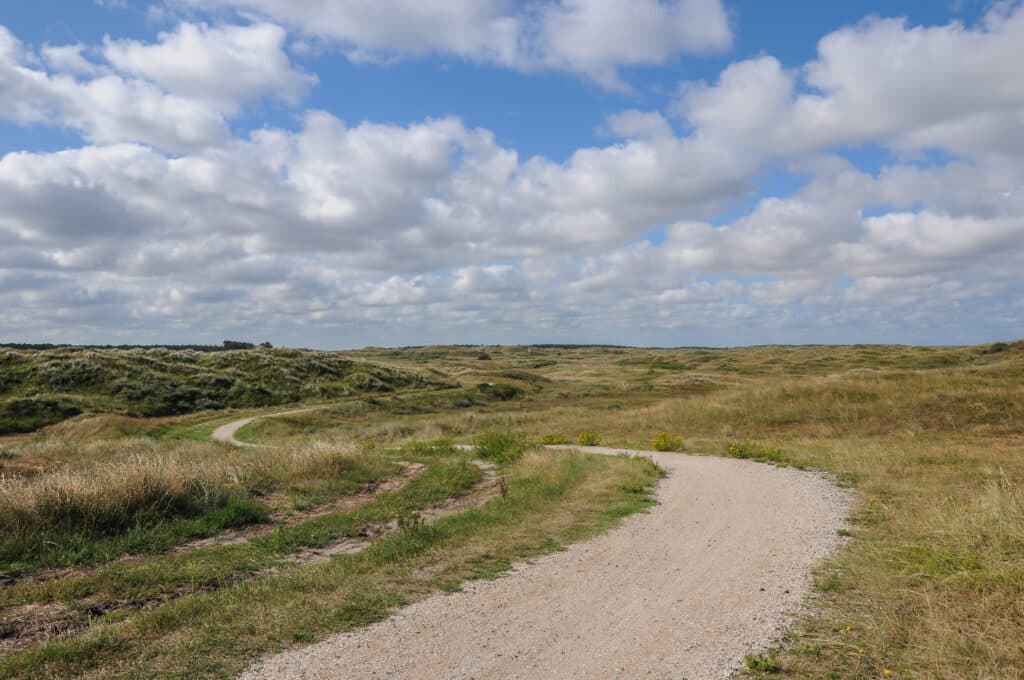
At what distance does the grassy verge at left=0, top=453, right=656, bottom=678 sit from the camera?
6016 mm

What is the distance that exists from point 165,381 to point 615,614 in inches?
2274

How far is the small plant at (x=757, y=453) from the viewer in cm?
2064

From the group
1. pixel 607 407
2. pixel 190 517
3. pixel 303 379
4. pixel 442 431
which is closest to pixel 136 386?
pixel 303 379

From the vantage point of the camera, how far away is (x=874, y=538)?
9.96m

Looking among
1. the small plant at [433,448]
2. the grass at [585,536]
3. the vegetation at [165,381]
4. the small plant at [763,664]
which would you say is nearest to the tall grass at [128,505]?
the grass at [585,536]

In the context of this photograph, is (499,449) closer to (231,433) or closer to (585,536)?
(585,536)

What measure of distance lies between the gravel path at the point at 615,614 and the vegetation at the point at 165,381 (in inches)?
1705

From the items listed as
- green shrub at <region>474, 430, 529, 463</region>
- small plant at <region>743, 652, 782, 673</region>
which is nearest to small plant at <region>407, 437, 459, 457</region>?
green shrub at <region>474, 430, 529, 463</region>

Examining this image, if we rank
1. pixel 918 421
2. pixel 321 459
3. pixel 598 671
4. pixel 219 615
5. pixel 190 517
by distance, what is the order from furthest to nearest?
1. pixel 918 421
2. pixel 321 459
3. pixel 190 517
4. pixel 219 615
5. pixel 598 671

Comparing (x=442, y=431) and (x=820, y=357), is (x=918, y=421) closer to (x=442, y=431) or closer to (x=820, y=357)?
(x=442, y=431)

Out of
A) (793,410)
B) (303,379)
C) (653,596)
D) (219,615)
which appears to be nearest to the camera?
(219,615)

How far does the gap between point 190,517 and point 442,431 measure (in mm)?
25178

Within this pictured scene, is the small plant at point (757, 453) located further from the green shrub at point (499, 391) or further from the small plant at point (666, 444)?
the green shrub at point (499, 391)

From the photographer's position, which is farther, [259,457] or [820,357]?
[820,357]
